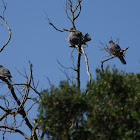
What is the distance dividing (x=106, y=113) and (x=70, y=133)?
2.54ft

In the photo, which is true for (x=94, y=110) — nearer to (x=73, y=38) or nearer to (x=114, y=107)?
(x=114, y=107)

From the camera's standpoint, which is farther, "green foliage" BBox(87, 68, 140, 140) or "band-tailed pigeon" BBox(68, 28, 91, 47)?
"band-tailed pigeon" BBox(68, 28, 91, 47)

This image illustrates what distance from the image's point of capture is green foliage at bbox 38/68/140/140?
7875 mm

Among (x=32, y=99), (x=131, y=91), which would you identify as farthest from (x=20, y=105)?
(x=131, y=91)

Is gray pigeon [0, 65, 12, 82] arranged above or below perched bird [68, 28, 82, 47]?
below

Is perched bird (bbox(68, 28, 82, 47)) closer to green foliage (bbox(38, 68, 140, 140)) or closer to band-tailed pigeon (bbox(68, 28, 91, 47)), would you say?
band-tailed pigeon (bbox(68, 28, 91, 47))

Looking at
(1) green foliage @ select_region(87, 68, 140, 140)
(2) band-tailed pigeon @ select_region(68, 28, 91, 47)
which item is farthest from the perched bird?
(1) green foliage @ select_region(87, 68, 140, 140)

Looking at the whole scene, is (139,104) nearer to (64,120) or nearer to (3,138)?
(64,120)

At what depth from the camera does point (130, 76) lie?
861cm

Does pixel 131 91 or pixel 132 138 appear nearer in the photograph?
pixel 132 138

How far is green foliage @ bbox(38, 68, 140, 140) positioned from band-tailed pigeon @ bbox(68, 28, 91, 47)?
12.4ft

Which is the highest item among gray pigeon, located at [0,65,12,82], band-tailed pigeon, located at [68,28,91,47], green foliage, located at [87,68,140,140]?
band-tailed pigeon, located at [68,28,91,47]

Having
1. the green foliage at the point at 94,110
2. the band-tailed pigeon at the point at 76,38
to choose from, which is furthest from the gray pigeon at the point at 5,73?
the green foliage at the point at 94,110

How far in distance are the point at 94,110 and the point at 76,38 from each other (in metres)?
5.23
